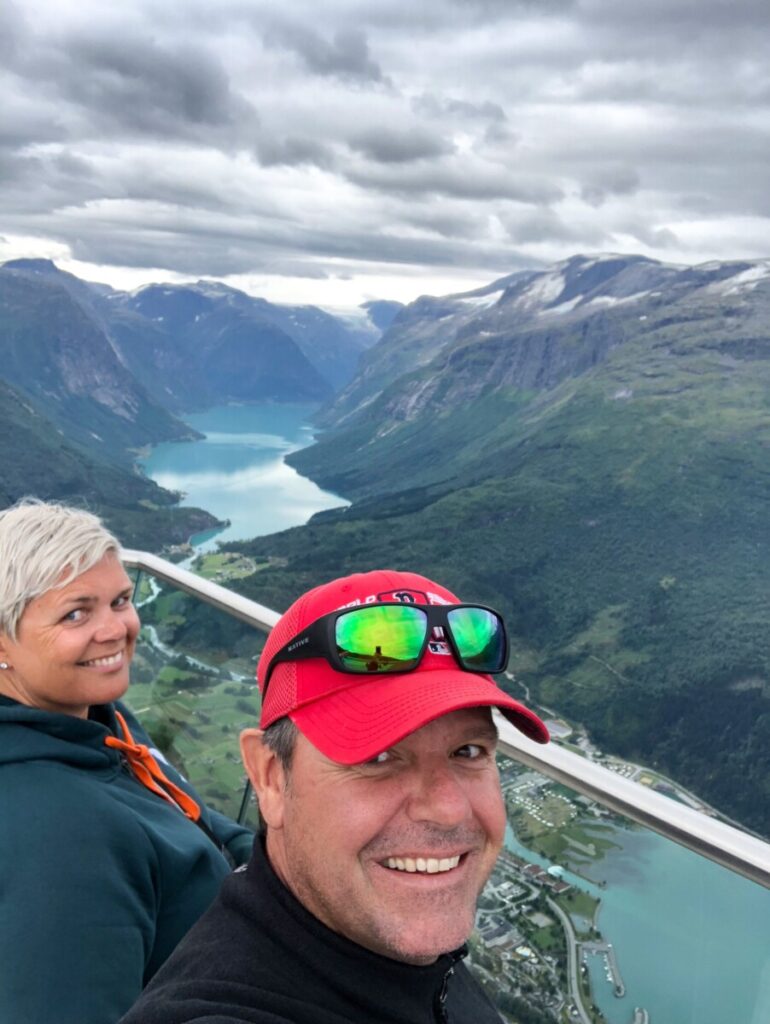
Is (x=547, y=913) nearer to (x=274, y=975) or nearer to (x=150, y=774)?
(x=150, y=774)

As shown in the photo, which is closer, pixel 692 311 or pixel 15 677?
pixel 15 677

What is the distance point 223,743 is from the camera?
3.52 m

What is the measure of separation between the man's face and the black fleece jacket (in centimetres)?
4

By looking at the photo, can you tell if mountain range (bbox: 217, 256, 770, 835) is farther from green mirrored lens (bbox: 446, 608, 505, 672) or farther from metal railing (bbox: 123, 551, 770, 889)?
green mirrored lens (bbox: 446, 608, 505, 672)

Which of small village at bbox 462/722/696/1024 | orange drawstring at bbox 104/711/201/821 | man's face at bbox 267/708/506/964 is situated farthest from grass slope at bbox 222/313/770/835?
man's face at bbox 267/708/506/964

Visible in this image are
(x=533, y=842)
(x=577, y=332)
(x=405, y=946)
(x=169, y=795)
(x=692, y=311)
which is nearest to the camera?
(x=405, y=946)

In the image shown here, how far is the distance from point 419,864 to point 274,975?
288 mm

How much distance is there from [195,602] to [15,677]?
1811 millimetres

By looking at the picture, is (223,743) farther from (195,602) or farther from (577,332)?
(577,332)

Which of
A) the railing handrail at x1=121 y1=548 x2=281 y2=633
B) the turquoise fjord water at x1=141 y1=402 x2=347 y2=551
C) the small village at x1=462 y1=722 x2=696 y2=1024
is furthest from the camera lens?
the turquoise fjord water at x1=141 y1=402 x2=347 y2=551

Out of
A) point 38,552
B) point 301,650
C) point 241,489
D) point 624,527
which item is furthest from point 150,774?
point 241,489

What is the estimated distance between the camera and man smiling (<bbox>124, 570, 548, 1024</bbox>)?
130 cm

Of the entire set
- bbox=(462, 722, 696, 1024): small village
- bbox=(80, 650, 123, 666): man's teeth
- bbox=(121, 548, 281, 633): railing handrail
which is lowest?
bbox=(462, 722, 696, 1024): small village

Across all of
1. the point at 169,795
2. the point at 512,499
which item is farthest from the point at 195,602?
the point at 512,499
